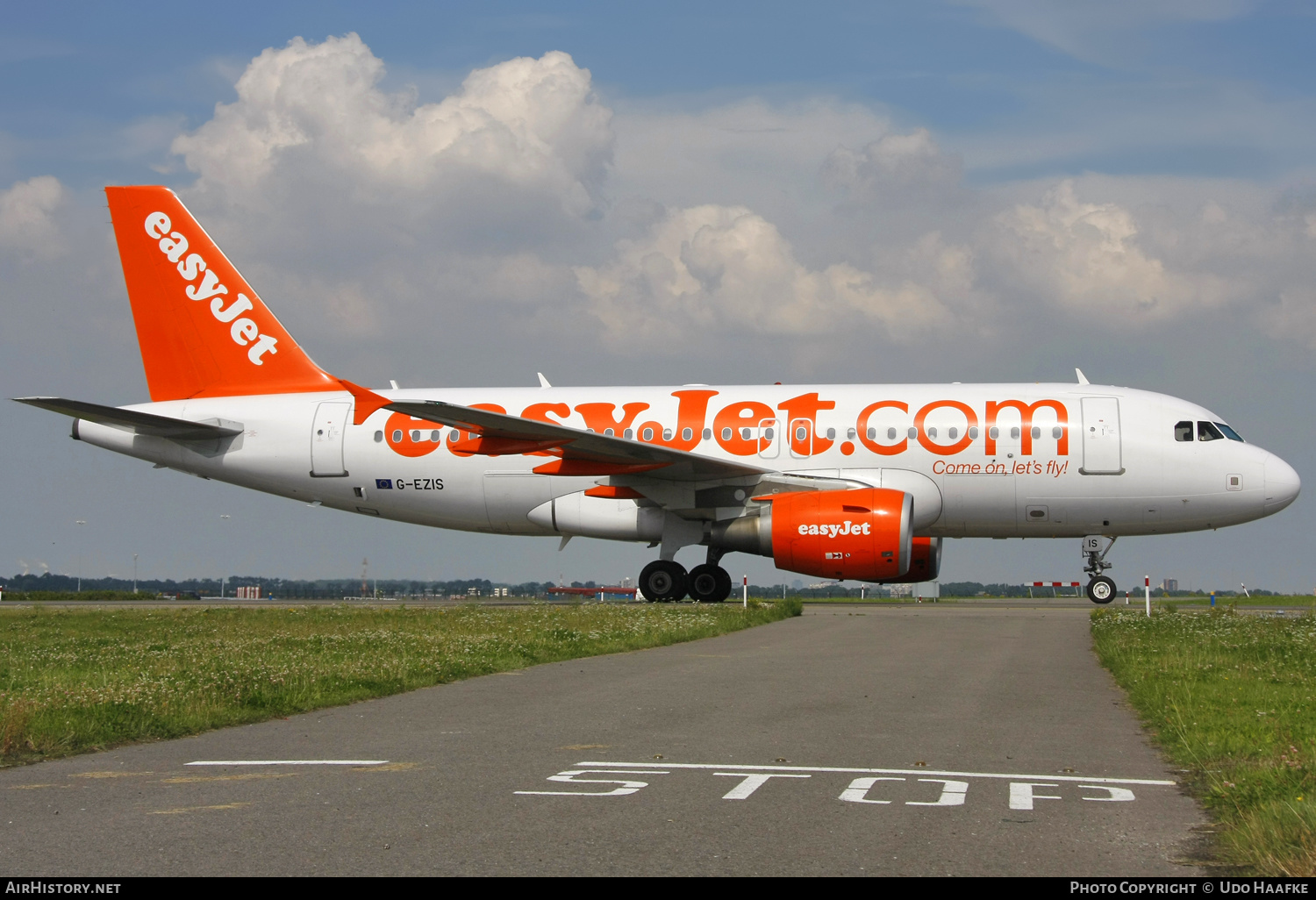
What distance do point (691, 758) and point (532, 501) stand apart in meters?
18.7

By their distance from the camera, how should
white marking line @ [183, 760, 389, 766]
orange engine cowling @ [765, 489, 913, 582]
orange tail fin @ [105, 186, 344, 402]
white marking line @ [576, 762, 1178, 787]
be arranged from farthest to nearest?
orange tail fin @ [105, 186, 344, 402] → orange engine cowling @ [765, 489, 913, 582] → white marking line @ [183, 760, 389, 766] → white marking line @ [576, 762, 1178, 787]

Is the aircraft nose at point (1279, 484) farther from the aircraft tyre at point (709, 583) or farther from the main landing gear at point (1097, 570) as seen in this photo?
the aircraft tyre at point (709, 583)

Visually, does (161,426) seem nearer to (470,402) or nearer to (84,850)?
(470,402)

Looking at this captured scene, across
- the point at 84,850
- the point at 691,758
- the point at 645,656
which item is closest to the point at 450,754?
the point at 691,758

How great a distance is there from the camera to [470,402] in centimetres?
2675

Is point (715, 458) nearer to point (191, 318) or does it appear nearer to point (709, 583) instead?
point (709, 583)

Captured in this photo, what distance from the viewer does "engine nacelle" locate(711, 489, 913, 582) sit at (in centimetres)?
2175

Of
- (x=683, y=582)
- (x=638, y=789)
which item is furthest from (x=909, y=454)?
(x=638, y=789)

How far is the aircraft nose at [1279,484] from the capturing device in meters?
23.9

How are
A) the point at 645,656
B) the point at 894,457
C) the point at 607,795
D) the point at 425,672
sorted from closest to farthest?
the point at 607,795 < the point at 425,672 < the point at 645,656 < the point at 894,457

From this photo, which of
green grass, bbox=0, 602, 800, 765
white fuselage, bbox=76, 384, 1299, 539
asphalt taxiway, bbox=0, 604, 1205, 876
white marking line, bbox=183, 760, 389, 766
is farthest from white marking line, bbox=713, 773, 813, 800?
white fuselage, bbox=76, 384, 1299, 539

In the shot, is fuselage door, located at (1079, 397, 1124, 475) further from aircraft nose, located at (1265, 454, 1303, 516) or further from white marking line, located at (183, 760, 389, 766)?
white marking line, located at (183, 760, 389, 766)

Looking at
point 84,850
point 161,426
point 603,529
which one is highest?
point 161,426

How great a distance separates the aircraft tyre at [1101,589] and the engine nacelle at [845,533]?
573cm
